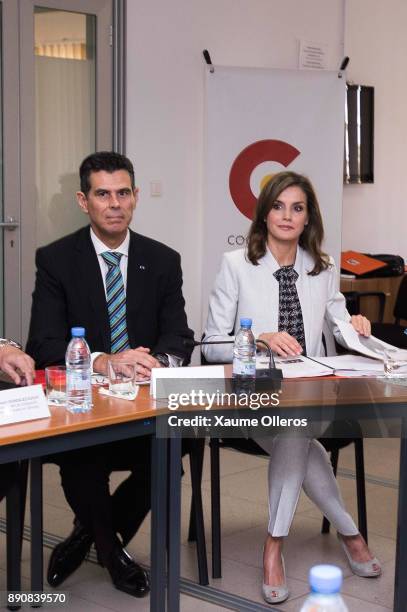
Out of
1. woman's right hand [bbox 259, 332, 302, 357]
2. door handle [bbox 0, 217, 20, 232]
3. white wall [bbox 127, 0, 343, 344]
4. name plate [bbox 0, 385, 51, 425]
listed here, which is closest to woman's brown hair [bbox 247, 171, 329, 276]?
woman's right hand [bbox 259, 332, 302, 357]

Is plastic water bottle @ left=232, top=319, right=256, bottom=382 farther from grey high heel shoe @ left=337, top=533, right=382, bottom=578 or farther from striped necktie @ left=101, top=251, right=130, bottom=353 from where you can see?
grey high heel shoe @ left=337, top=533, right=382, bottom=578

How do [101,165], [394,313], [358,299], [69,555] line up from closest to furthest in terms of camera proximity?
[69,555] < [101,165] < [394,313] < [358,299]

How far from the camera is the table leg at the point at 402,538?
9.27ft

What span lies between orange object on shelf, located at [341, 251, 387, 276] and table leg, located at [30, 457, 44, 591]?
3797mm

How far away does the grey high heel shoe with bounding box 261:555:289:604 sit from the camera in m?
3.04

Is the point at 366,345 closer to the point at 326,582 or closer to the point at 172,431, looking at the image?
the point at 172,431

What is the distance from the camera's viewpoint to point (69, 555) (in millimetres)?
3195

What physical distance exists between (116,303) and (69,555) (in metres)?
0.86

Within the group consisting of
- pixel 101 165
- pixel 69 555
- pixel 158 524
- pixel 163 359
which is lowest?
pixel 69 555

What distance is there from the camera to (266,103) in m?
6.00

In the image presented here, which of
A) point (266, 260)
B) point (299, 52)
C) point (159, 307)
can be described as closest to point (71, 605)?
point (159, 307)

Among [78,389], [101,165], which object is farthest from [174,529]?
[101,165]

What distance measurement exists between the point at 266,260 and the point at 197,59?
2845 millimetres

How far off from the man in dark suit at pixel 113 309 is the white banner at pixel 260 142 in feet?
8.31
